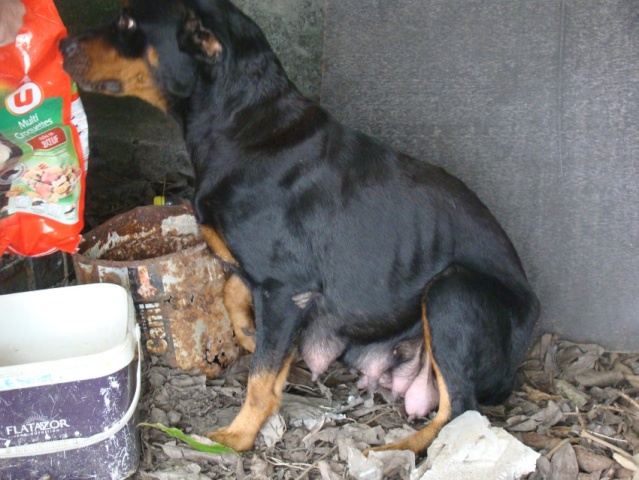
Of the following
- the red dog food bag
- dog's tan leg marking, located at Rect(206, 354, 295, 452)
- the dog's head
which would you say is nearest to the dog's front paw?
dog's tan leg marking, located at Rect(206, 354, 295, 452)

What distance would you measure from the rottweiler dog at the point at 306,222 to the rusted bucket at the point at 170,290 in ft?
0.88

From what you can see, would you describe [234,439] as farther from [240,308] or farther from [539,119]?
[539,119]

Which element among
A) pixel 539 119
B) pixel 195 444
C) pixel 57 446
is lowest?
pixel 195 444

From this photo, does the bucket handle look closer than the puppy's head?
Yes

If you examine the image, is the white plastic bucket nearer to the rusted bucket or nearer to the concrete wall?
the rusted bucket

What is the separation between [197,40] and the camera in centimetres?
288

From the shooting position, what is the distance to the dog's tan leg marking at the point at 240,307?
3506 mm

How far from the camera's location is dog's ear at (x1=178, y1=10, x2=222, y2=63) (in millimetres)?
2867

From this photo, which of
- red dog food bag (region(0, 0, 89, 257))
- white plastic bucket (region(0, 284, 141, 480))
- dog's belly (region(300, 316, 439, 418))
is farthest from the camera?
dog's belly (region(300, 316, 439, 418))

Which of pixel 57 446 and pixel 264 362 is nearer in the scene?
pixel 57 446

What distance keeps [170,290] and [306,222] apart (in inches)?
29.4

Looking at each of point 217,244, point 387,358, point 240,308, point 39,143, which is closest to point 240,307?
point 240,308

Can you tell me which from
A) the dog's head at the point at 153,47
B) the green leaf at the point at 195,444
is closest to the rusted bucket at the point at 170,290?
the green leaf at the point at 195,444

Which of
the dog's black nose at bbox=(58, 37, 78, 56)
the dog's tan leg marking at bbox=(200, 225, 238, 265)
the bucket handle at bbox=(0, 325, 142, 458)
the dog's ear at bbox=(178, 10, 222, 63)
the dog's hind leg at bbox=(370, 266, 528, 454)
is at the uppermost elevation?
the dog's ear at bbox=(178, 10, 222, 63)
